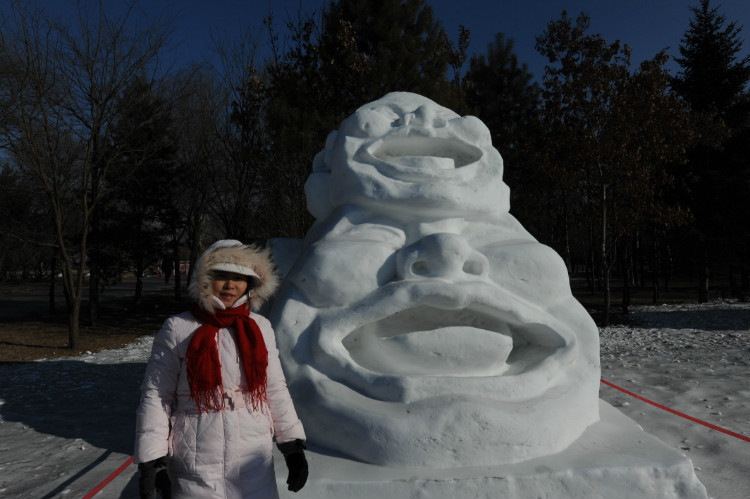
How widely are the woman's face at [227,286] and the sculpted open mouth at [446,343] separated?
1.00m

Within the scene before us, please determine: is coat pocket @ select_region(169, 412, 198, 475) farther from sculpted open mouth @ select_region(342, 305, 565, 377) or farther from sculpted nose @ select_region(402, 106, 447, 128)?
sculpted nose @ select_region(402, 106, 447, 128)

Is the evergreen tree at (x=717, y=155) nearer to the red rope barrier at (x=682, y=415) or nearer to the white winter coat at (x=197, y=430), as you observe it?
the red rope barrier at (x=682, y=415)

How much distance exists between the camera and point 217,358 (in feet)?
6.06

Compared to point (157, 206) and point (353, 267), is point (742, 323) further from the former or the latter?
point (157, 206)

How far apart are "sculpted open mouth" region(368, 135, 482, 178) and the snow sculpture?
1 centimetres

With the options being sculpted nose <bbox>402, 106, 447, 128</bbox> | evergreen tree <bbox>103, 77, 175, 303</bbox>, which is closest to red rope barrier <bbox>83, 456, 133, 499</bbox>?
sculpted nose <bbox>402, 106, 447, 128</bbox>

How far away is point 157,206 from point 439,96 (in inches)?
411

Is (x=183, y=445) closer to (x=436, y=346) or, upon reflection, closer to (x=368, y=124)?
(x=436, y=346)

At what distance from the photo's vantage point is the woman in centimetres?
179

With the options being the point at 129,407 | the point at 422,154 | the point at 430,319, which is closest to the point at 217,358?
the point at 430,319

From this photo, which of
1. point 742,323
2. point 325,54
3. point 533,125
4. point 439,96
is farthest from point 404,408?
point 533,125

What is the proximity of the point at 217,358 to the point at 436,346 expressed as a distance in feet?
4.42

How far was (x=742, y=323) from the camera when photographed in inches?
408

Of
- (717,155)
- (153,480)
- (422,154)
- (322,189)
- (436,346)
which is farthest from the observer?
(717,155)
